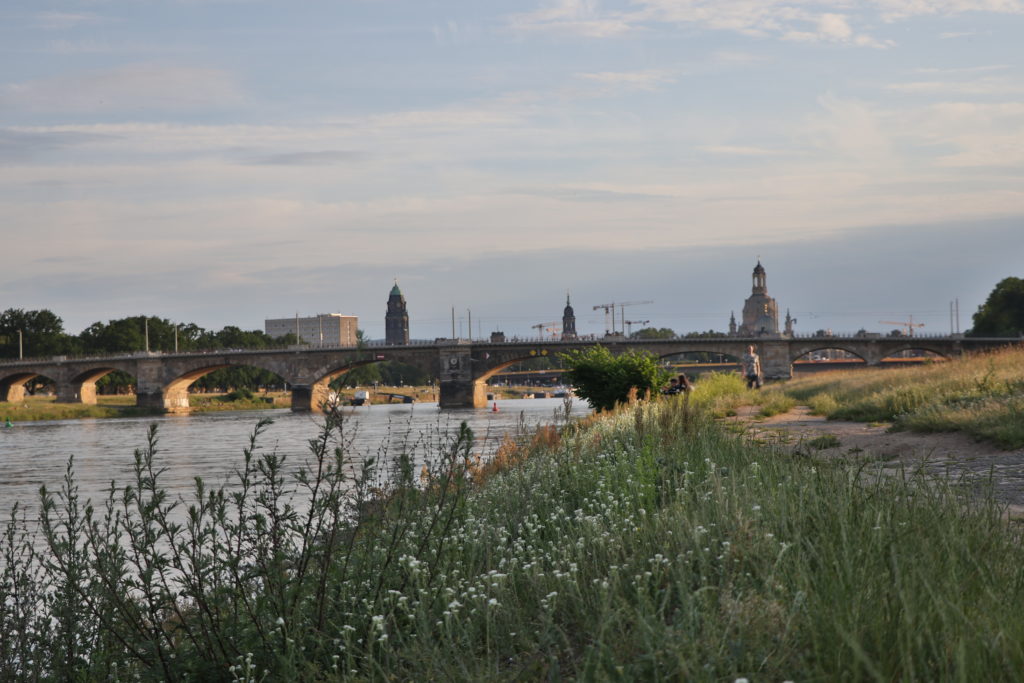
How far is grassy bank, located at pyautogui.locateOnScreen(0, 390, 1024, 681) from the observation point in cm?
343

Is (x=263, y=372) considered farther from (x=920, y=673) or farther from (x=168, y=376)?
(x=920, y=673)

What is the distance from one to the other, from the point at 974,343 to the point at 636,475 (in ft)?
314

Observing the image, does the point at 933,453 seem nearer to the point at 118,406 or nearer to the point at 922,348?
the point at 922,348

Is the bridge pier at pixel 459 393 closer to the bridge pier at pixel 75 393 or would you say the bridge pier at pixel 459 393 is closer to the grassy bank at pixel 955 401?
the bridge pier at pixel 75 393

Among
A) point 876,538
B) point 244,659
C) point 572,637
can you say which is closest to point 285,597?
point 244,659

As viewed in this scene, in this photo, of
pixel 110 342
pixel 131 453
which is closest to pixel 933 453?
pixel 131 453

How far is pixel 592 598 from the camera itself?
15.9 ft

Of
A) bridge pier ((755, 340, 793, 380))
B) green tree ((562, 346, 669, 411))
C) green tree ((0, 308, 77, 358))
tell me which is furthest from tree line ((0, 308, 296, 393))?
green tree ((562, 346, 669, 411))

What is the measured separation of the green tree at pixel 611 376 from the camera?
3162cm

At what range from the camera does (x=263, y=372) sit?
130 m

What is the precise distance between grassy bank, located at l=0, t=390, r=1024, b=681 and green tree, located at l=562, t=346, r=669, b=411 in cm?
2448

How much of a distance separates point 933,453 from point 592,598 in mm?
9035

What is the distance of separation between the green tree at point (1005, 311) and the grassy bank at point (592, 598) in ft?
325

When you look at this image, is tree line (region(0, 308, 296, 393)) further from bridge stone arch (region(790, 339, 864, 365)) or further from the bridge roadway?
bridge stone arch (region(790, 339, 864, 365))
